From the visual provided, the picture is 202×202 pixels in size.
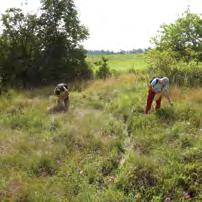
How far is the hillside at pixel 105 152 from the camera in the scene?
24.2 feet

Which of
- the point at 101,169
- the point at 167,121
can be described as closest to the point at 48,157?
the point at 101,169

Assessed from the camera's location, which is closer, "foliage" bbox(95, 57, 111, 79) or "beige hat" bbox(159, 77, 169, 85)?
"beige hat" bbox(159, 77, 169, 85)

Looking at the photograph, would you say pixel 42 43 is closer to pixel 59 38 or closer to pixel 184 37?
pixel 59 38

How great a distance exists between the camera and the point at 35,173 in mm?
8398

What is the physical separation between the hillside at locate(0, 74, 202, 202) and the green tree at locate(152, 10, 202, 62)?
17.3ft

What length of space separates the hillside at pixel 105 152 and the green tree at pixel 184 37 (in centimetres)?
527

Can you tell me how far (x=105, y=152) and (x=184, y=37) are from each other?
11.6 m

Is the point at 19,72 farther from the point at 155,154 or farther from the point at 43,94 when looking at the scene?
the point at 155,154

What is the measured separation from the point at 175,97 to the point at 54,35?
11.6m

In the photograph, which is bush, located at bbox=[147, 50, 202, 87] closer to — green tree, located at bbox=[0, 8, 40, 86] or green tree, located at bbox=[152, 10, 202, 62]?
green tree, located at bbox=[152, 10, 202, 62]

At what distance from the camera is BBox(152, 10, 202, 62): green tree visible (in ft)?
62.7

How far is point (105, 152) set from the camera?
9.20 metres

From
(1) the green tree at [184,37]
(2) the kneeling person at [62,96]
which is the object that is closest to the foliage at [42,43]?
(1) the green tree at [184,37]

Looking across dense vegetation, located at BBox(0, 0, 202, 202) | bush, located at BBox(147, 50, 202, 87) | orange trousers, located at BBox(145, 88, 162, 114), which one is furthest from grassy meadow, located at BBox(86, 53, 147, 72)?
orange trousers, located at BBox(145, 88, 162, 114)
